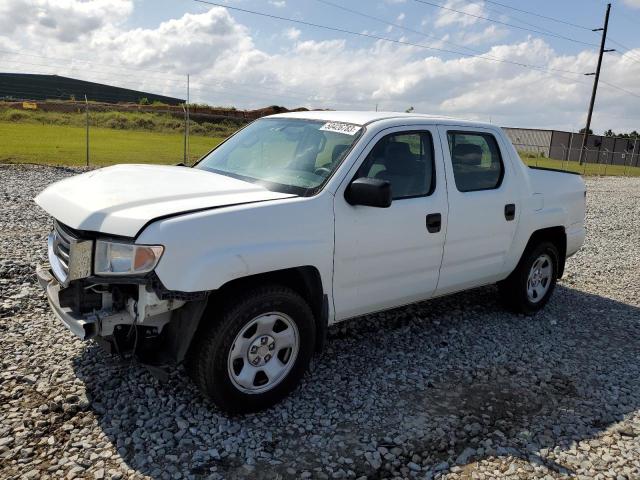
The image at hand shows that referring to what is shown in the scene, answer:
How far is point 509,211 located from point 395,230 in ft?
5.06

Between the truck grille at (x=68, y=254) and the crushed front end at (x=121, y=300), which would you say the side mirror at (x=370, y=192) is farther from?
the truck grille at (x=68, y=254)

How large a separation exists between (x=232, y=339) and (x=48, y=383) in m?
1.42

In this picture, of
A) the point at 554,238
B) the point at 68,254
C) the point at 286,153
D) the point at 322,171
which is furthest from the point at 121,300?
the point at 554,238

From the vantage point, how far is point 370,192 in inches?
142

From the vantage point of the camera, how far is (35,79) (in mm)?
65125

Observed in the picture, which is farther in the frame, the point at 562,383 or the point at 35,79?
the point at 35,79

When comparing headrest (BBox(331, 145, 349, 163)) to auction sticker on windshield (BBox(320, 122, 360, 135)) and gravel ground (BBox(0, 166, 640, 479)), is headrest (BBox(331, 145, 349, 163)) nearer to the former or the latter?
auction sticker on windshield (BBox(320, 122, 360, 135))

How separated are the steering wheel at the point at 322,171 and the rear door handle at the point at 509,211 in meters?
1.97

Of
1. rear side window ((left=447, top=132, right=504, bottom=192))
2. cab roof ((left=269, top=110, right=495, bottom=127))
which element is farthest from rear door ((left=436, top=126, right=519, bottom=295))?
cab roof ((left=269, top=110, right=495, bottom=127))

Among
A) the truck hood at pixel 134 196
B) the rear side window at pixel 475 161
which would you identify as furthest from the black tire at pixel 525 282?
the truck hood at pixel 134 196

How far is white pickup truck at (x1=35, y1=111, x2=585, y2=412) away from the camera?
10.2ft

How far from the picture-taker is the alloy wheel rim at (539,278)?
18.7ft

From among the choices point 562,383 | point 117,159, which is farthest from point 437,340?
point 117,159

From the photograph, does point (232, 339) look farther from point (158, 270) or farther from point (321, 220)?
point (321, 220)
